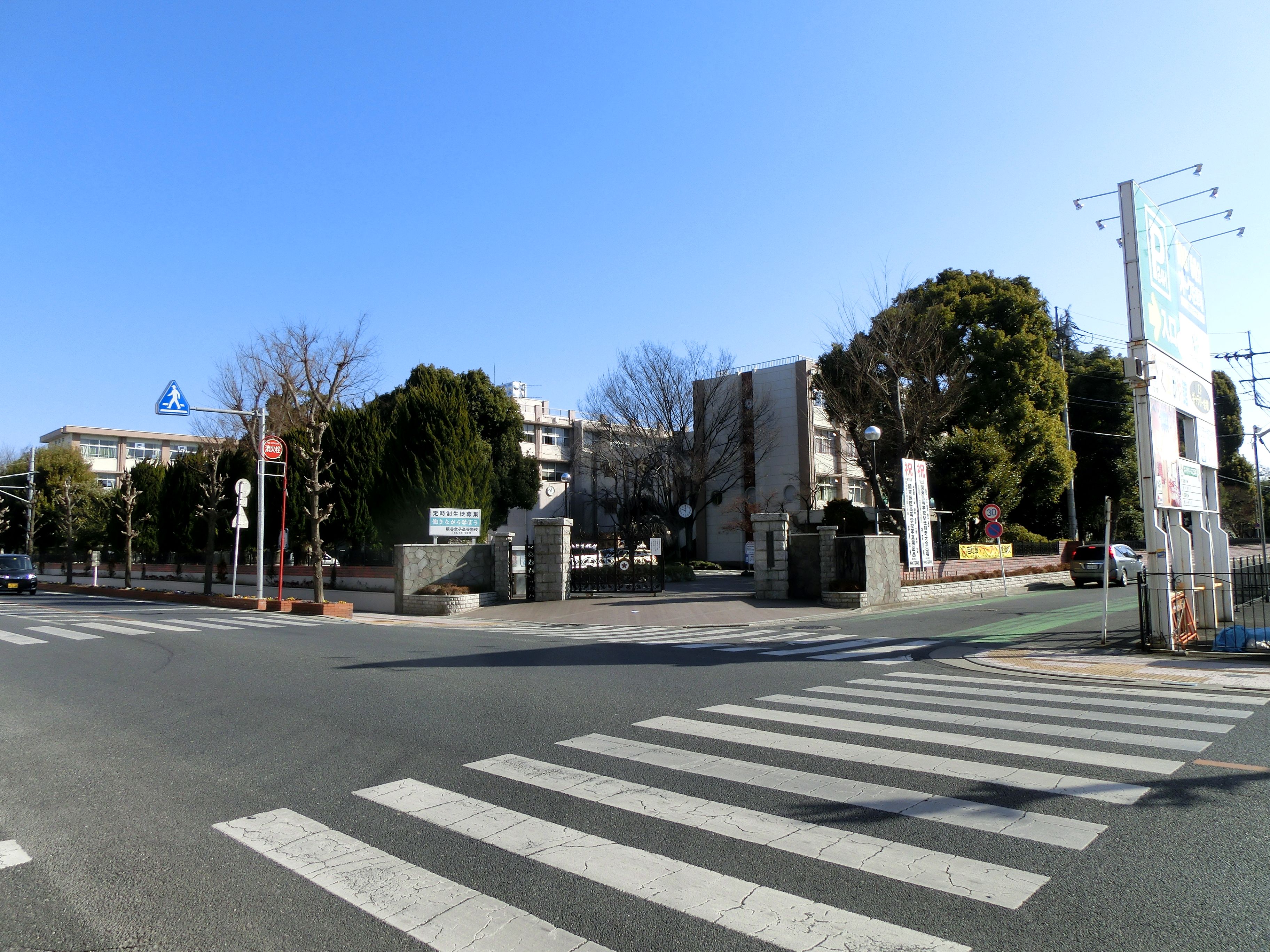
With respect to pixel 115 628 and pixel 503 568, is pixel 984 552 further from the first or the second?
pixel 115 628

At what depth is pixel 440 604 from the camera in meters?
23.1

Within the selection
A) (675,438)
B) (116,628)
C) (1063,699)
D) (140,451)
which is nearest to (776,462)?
(675,438)

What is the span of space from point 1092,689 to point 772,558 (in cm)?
1525

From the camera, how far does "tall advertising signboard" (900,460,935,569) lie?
26.4m

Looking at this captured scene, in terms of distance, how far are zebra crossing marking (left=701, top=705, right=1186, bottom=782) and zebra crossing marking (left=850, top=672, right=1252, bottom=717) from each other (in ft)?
7.17

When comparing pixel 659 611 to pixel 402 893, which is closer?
pixel 402 893

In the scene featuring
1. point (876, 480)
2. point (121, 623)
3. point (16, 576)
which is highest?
point (876, 480)

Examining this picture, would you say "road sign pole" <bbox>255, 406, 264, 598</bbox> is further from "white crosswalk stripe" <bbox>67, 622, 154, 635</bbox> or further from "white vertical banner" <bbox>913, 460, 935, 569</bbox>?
"white vertical banner" <bbox>913, 460, 935, 569</bbox>

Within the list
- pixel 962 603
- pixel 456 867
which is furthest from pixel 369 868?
pixel 962 603

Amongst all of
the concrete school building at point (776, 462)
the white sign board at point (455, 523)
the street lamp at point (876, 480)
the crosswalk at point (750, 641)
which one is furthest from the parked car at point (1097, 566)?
→ the white sign board at point (455, 523)

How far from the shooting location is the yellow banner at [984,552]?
31.9 m

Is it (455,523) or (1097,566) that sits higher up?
(455,523)

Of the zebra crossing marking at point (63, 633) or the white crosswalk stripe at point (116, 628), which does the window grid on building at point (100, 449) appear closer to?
the white crosswalk stripe at point (116, 628)

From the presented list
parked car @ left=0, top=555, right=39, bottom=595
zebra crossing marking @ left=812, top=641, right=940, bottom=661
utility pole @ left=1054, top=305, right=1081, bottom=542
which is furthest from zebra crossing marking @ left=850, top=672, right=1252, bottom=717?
parked car @ left=0, top=555, right=39, bottom=595
